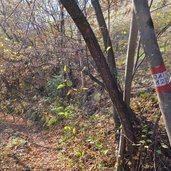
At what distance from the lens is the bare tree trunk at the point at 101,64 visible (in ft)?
10.6

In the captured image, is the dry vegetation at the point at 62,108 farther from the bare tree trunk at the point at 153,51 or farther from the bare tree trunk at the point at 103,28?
the bare tree trunk at the point at 153,51

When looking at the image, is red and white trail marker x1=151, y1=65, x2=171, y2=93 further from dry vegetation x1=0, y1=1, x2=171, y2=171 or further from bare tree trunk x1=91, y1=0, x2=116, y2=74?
bare tree trunk x1=91, y1=0, x2=116, y2=74

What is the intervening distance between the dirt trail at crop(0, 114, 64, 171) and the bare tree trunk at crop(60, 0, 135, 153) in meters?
2.69

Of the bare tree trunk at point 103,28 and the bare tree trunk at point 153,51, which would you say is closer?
the bare tree trunk at point 153,51

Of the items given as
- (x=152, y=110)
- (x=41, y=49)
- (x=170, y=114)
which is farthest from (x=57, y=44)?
(x=170, y=114)

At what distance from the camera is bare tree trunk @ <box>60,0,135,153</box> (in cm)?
324

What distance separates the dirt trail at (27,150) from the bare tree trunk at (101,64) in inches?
106

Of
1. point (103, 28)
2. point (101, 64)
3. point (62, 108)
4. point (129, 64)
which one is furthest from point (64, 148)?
point (101, 64)

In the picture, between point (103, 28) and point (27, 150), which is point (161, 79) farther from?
point (27, 150)

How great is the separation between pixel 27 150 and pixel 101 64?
5.12 m

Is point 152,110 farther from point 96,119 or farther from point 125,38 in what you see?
point 125,38

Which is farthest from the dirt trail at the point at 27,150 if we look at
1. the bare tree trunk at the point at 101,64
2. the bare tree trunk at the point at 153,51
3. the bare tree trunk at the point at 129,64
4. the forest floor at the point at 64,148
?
the bare tree trunk at the point at 153,51

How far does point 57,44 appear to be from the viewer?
373 inches

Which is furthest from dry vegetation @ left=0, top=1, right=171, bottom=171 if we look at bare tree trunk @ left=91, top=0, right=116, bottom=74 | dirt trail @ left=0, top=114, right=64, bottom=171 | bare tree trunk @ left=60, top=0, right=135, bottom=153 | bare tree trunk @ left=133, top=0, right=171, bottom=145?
bare tree trunk @ left=133, top=0, right=171, bottom=145
